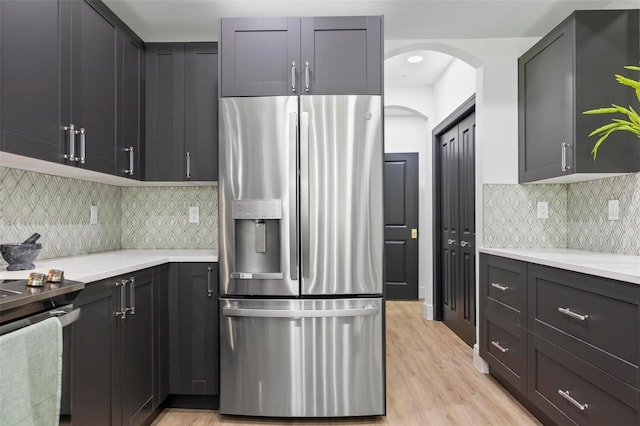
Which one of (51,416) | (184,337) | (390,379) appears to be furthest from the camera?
(390,379)

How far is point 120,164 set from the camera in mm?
2346

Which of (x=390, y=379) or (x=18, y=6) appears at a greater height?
(x=18, y=6)

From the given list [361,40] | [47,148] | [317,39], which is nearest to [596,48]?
[361,40]

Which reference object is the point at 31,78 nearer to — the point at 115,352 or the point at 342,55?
the point at 115,352

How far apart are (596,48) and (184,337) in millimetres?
2969

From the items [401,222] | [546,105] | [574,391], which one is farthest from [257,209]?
[401,222]

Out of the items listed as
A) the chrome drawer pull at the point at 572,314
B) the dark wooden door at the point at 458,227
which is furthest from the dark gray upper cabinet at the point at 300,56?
the dark wooden door at the point at 458,227

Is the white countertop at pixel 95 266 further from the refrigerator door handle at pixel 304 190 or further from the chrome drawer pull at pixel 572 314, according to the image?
the chrome drawer pull at pixel 572 314

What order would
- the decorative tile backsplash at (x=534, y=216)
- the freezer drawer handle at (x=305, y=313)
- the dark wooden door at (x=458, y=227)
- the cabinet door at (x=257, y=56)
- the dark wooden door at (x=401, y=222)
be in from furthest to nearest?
1. the dark wooden door at (x=401, y=222)
2. the dark wooden door at (x=458, y=227)
3. the decorative tile backsplash at (x=534, y=216)
4. the cabinet door at (x=257, y=56)
5. the freezer drawer handle at (x=305, y=313)

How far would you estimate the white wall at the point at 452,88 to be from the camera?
141 inches

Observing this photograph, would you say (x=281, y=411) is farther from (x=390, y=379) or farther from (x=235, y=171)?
(x=235, y=171)

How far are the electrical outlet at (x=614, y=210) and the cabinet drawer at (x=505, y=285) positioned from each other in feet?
2.19

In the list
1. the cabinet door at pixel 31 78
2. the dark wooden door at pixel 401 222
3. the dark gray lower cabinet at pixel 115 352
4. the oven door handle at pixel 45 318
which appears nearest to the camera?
the oven door handle at pixel 45 318

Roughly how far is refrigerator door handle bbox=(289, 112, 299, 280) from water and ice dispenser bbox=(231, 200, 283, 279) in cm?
8
